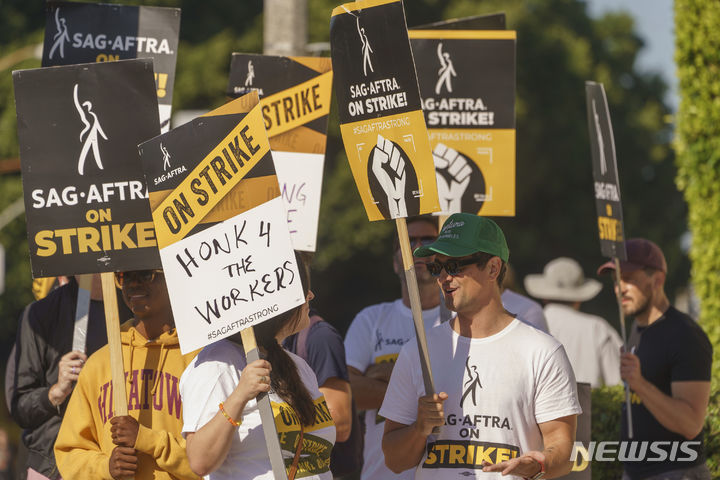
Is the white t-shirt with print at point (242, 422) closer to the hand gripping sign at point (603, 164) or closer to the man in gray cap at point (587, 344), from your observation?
the hand gripping sign at point (603, 164)

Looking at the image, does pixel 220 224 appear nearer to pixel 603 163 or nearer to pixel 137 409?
pixel 137 409

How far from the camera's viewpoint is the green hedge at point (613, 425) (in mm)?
6219

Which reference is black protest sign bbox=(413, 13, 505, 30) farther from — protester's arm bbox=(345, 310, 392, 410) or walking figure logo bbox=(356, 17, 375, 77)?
protester's arm bbox=(345, 310, 392, 410)

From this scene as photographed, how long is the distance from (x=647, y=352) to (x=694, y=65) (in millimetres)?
3257

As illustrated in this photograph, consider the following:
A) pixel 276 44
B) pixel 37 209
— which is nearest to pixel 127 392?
pixel 37 209

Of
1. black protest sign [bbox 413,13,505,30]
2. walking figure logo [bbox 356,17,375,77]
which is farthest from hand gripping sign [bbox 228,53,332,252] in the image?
walking figure logo [bbox 356,17,375,77]

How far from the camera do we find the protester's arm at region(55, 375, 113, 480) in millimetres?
4098

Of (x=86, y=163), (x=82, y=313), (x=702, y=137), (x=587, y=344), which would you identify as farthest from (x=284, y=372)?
(x=702, y=137)

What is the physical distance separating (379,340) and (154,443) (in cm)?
198

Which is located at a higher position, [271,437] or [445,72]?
[445,72]

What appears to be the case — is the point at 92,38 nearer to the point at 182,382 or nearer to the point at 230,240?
the point at 230,240

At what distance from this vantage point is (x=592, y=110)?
6.01 meters

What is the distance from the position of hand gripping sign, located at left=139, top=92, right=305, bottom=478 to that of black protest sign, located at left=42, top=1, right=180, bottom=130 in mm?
1961

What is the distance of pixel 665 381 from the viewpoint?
17.7ft
